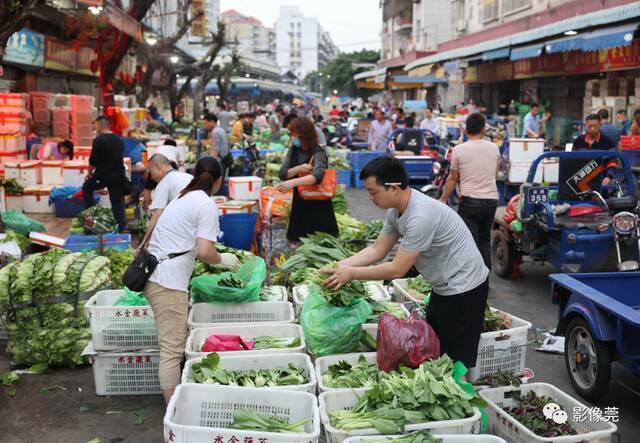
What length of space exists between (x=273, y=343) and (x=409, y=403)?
150 centimetres

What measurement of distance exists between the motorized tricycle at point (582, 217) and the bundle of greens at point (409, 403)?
4.23m

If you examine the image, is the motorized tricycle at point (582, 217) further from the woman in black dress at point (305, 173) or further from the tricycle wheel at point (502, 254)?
the woman in black dress at point (305, 173)

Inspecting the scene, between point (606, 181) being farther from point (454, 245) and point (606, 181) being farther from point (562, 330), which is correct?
point (454, 245)

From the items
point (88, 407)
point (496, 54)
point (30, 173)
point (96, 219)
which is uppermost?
point (496, 54)

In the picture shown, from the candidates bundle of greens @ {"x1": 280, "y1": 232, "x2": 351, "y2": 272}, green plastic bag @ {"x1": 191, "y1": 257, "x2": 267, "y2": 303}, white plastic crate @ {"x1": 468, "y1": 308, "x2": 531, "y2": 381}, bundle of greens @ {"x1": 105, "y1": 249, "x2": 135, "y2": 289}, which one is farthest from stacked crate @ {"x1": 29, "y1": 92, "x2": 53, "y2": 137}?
white plastic crate @ {"x1": 468, "y1": 308, "x2": 531, "y2": 381}

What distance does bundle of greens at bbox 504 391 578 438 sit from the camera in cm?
402

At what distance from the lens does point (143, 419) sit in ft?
A: 16.7

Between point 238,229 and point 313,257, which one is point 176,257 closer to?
point 313,257

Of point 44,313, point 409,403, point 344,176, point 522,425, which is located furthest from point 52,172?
point 522,425

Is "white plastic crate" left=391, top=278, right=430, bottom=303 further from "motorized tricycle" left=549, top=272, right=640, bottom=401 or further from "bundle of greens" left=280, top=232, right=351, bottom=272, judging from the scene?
"motorized tricycle" left=549, top=272, right=640, bottom=401

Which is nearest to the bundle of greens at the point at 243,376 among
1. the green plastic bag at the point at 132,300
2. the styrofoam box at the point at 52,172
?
the green plastic bag at the point at 132,300

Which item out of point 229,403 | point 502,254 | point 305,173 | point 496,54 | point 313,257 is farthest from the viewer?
point 496,54

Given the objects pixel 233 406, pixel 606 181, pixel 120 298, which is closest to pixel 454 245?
pixel 233 406

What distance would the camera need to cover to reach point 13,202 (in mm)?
13531
